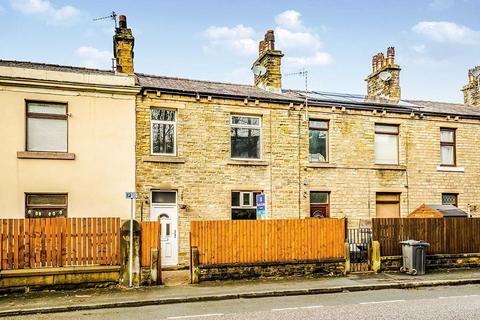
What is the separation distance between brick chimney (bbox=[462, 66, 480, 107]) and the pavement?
13574mm

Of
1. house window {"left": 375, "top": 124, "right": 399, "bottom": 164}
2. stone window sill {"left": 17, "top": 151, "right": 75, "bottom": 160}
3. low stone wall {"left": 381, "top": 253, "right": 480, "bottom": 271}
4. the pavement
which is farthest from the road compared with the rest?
house window {"left": 375, "top": 124, "right": 399, "bottom": 164}

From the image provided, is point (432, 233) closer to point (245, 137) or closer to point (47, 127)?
point (245, 137)

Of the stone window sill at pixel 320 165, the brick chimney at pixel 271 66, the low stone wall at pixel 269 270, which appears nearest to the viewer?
the low stone wall at pixel 269 270

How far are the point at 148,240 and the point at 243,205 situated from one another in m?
5.76

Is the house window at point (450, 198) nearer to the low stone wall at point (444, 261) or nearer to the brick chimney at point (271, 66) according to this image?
the low stone wall at point (444, 261)

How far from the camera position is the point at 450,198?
832 inches

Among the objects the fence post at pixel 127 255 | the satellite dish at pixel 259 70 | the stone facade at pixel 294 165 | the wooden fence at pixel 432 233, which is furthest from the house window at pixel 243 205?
the fence post at pixel 127 255

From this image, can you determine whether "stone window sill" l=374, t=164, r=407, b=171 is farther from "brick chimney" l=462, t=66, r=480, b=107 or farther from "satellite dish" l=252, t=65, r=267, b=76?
"brick chimney" l=462, t=66, r=480, b=107

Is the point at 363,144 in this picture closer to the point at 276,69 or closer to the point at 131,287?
the point at 276,69

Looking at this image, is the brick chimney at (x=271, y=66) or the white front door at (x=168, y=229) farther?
the brick chimney at (x=271, y=66)

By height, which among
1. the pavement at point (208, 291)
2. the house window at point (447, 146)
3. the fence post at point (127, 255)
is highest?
the house window at point (447, 146)

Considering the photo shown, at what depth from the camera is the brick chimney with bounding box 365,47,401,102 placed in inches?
886

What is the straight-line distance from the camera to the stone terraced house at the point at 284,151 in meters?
17.3

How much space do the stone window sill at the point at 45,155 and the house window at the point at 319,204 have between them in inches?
361
